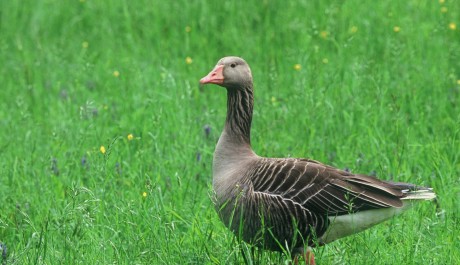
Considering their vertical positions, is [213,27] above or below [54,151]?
above

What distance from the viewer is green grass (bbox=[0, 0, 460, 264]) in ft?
20.0

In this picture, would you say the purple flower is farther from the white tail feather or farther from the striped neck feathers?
the white tail feather

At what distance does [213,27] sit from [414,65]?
2493 millimetres

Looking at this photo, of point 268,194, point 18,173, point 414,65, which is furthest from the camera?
point 414,65

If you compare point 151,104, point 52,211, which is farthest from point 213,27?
point 52,211

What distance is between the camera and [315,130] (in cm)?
817

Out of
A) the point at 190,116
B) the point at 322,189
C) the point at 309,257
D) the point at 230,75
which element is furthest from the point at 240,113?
the point at 190,116

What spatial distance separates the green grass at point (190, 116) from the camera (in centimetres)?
610

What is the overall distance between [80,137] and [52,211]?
1.58 m

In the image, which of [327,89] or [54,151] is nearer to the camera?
[54,151]

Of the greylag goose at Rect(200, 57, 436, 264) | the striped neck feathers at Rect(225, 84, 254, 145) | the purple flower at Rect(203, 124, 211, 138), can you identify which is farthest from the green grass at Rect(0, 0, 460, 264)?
the striped neck feathers at Rect(225, 84, 254, 145)

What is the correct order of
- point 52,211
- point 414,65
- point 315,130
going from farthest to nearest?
point 414,65, point 315,130, point 52,211

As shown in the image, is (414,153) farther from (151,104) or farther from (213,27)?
(213,27)

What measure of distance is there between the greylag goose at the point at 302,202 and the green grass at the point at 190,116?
0.16 meters
